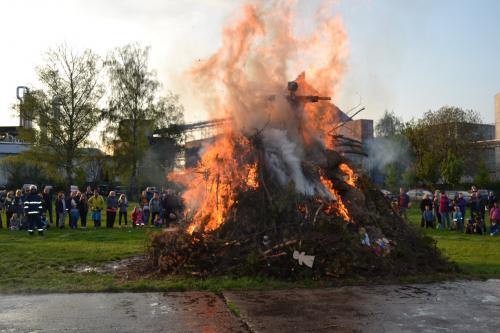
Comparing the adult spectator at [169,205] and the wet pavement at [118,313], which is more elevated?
the adult spectator at [169,205]

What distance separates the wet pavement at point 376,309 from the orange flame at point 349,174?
11.0 ft

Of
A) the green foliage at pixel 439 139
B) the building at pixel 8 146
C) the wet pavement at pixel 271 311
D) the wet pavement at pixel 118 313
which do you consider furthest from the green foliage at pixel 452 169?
the building at pixel 8 146

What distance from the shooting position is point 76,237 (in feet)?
54.9

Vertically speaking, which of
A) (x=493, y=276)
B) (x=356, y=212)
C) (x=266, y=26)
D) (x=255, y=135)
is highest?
(x=266, y=26)

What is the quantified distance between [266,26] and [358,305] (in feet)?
21.1

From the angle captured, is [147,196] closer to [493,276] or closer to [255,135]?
[255,135]

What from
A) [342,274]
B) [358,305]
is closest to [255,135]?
[342,274]

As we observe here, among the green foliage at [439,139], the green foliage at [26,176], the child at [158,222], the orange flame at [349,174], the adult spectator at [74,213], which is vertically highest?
the green foliage at [439,139]

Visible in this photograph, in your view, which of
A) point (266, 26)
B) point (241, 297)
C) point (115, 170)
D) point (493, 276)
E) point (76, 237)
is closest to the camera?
point (241, 297)

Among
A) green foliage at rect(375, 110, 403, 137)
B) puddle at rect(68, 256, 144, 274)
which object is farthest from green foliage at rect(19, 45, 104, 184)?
green foliage at rect(375, 110, 403, 137)

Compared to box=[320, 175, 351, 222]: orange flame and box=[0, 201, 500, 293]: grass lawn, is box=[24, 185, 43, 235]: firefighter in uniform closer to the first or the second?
box=[0, 201, 500, 293]: grass lawn

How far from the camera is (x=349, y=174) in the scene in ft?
37.9

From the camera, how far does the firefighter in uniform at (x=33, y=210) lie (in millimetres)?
17312

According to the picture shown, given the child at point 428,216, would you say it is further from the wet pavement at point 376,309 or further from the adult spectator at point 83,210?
the adult spectator at point 83,210
